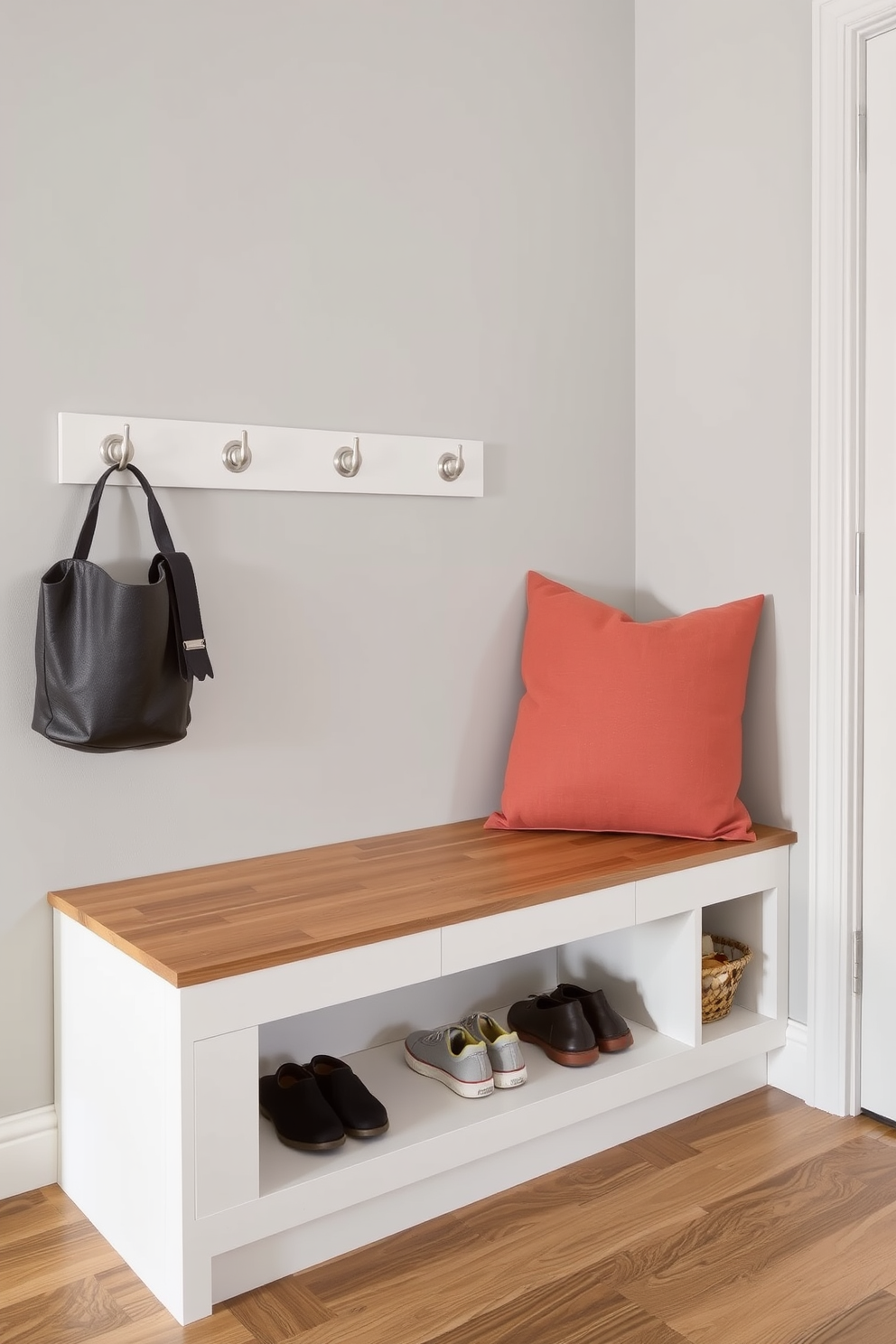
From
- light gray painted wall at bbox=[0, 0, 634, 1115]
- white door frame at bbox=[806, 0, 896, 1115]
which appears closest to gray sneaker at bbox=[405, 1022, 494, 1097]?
light gray painted wall at bbox=[0, 0, 634, 1115]

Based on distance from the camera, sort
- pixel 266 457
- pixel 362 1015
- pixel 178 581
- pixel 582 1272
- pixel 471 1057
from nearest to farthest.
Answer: pixel 582 1272, pixel 178 581, pixel 471 1057, pixel 266 457, pixel 362 1015

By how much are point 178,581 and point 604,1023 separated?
3.49 ft

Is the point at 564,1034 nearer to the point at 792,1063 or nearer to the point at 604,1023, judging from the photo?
the point at 604,1023

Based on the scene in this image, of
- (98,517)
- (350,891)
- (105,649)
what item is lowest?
(350,891)

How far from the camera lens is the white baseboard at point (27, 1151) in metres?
1.77

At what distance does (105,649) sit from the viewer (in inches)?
65.7

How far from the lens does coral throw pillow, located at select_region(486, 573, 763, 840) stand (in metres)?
2.09

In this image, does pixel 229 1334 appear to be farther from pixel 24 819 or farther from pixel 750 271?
pixel 750 271

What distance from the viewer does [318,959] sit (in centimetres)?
156

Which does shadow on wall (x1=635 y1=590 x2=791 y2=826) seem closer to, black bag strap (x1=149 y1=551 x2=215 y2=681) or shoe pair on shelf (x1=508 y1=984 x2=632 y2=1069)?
shoe pair on shelf (x1=508 y1=984 x2=632 y2=1069)

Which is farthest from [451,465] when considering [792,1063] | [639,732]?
[792,1063]

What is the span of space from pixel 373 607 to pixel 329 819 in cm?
40

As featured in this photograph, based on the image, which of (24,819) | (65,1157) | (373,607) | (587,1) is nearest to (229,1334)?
(65,1157)

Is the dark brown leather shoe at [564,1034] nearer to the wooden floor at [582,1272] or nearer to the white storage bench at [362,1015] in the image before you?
the white storage bench at [362,1015]
